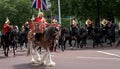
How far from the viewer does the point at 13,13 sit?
70.4 metres

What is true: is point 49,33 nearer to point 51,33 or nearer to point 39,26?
point 51,33

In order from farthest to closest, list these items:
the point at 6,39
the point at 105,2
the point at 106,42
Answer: the point at 105,2 → the point at 106,42 → the point at 6,39

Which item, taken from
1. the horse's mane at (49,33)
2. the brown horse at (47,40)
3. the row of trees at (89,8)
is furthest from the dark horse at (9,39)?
the row of trees at (89,8)

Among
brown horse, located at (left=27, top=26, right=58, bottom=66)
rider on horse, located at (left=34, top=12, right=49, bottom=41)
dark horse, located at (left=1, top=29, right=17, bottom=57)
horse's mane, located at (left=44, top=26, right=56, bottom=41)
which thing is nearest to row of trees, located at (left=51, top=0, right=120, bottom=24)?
dark horse, located at (left=1, top=29, right=17, bottom=57)

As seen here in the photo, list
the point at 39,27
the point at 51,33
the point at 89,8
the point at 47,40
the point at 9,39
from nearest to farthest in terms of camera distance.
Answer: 1. the point at 51,33
2. the point at 47,40
3. the point at 39,27
4. the point at 9,39
5. the point at 89,8

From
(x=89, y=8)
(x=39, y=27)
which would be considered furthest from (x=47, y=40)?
(x=89, y=8)

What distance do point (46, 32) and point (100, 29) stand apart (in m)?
17.6

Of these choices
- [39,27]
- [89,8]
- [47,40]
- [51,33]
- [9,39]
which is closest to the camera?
[51,33]

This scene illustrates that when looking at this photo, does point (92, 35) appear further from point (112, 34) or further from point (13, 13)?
point (13, 13)

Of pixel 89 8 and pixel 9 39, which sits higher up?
pixel 89 8

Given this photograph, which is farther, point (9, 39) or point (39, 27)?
point (9, 39)

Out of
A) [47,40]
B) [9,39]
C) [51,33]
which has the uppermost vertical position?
[51,33]

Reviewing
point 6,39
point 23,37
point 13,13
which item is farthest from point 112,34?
point 13,13

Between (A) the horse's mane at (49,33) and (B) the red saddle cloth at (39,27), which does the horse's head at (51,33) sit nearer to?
(A) the horse's mane at (49,33)
